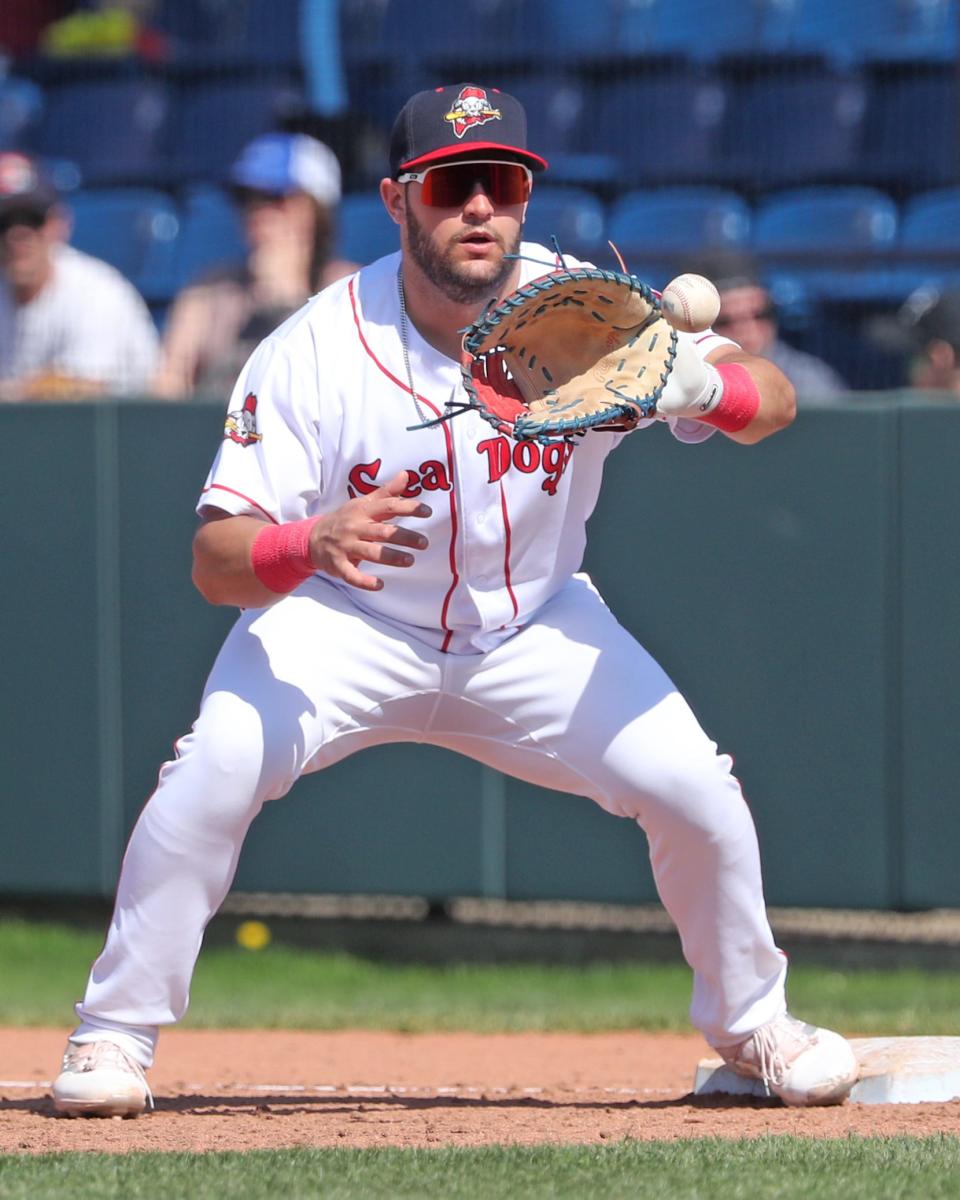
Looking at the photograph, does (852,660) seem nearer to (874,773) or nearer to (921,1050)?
(874,773)

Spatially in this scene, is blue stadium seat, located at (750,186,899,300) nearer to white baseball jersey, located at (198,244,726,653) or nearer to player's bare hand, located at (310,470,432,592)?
white baseball jersey, located at (198,244,726,653)

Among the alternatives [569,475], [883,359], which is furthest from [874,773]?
[569,475]

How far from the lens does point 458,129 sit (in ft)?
12.0

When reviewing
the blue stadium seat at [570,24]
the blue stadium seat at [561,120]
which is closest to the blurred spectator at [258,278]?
the blue stadium seat at [561,120]

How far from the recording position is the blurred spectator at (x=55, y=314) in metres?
6.40

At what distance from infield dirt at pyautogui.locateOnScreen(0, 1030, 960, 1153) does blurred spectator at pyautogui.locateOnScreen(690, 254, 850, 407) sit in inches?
82.3

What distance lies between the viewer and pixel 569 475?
3807 mm

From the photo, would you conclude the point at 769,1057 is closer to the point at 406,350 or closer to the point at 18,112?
the point at 406,350

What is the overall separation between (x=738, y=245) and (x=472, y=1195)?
419 cm

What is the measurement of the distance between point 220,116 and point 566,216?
2.38m

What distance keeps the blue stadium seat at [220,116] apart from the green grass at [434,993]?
146 inches

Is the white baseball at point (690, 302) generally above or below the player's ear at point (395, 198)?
below

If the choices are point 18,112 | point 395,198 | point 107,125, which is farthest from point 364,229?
point 395,198

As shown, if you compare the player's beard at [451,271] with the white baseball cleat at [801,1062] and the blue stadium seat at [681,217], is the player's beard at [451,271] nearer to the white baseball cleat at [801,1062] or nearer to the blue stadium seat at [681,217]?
the white baseball cleat at [801,1062]
